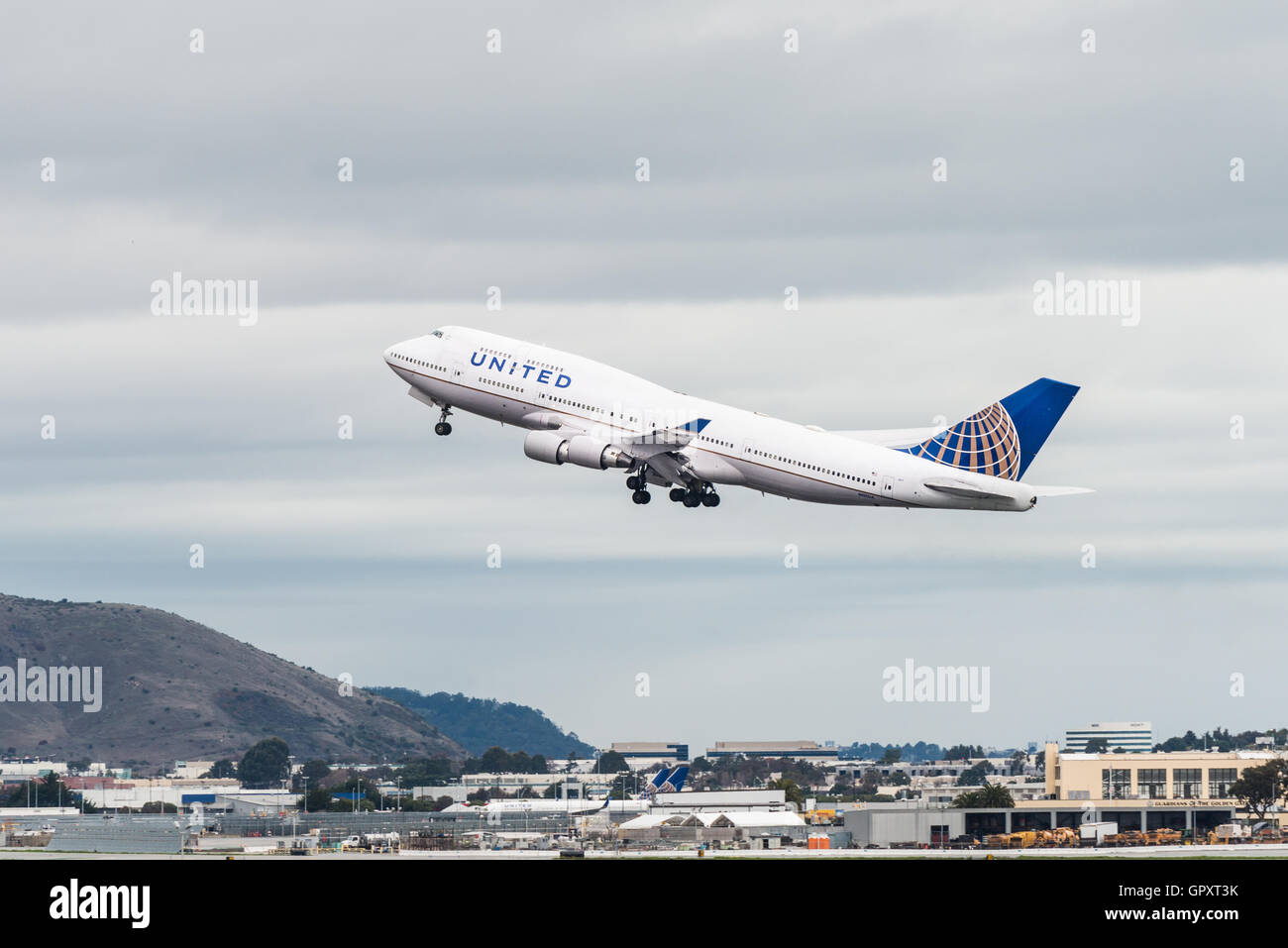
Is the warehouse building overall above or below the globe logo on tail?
below

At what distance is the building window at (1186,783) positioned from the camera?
609 ft

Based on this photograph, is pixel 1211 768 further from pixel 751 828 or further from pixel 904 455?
pixel 904 455

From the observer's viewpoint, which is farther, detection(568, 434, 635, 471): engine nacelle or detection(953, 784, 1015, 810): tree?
detection(953, 784, 1015, 810): tree

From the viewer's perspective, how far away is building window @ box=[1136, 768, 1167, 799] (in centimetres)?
18025

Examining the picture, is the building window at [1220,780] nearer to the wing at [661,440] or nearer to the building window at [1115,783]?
the building window at [1115,783]

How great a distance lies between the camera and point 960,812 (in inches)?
5871

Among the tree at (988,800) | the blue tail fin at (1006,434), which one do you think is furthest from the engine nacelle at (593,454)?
the tree at (988,800)

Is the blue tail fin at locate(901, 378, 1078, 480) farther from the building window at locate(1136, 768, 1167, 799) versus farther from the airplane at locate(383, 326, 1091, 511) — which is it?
the building window at locate(1136, 768, 1167, 799)

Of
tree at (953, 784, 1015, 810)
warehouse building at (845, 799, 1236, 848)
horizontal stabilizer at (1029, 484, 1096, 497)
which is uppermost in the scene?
horizontal stabilizer at (1029, 484, 1096, 497)

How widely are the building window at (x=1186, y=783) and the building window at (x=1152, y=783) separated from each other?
4.98ft

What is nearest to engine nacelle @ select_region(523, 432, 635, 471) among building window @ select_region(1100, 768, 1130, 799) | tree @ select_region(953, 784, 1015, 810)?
tree @ select_region(953, 784, 1015, 810)

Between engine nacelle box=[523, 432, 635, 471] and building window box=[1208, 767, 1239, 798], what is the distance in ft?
272
